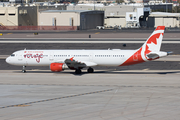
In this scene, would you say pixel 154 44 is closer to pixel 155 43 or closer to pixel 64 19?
pixel 155 43

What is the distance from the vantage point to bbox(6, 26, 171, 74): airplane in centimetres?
4634

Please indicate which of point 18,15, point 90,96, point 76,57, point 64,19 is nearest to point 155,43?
point 76,57

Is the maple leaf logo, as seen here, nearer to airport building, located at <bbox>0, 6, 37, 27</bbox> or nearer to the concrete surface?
the concrete surface

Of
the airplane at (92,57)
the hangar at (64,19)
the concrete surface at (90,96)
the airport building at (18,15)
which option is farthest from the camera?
the airport building at (18,15)

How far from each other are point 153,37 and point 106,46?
24.7 meters

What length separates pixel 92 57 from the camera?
47594 millimetres

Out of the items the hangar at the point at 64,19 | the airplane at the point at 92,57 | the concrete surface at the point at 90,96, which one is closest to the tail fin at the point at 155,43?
the airplane at the point at 92,57

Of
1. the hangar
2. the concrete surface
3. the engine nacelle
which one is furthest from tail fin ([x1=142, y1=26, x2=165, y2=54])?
the hangar

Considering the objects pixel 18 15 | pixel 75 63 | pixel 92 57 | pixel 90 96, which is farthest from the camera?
pixel 18 15

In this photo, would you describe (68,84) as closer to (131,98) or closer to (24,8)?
(131,98)

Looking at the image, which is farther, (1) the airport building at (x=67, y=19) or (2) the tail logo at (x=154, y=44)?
(1) the airport building at (x=67, y=19)

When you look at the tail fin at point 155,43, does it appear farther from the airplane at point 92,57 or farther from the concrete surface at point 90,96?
the concrete surface at point 90,96

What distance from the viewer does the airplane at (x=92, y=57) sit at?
46344 mm

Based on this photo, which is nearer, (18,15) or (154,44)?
(154,44)
